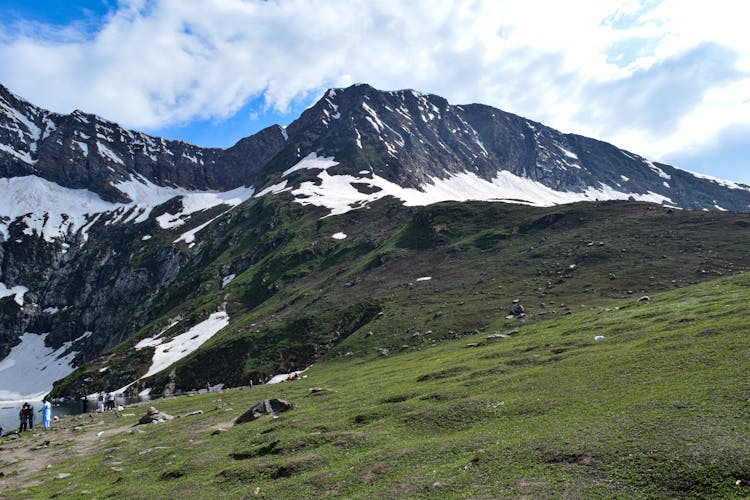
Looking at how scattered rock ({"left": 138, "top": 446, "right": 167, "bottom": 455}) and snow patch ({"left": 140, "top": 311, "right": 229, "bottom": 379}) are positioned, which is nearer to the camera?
scattered rock ({"left": 138, "top": 446, "right": 167, "bottom": 455})

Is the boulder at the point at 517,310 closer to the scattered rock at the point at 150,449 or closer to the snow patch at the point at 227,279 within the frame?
the scattered rock at the point at 150,449

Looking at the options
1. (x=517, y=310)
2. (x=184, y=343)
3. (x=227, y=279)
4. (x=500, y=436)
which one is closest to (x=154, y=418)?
(x=500, y=436)

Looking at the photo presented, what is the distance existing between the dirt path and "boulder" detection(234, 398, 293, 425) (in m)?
11.2

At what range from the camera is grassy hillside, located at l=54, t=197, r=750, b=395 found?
68375 mm

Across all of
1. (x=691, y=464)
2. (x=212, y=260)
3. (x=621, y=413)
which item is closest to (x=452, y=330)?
(x=621, y=413)

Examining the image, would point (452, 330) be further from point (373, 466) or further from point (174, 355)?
point (174, 355)

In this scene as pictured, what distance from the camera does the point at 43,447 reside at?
36.8 metres

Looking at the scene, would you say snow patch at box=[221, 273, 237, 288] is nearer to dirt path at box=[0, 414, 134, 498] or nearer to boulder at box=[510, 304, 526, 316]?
dirt path at box=[0, 414, 134, 498]

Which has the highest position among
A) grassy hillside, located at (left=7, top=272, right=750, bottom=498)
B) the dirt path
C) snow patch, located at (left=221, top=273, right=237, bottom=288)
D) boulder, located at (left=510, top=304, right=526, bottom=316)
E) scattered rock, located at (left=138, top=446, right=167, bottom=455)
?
snow patch, located at (left=221, top=273, right=237, bottom=288)

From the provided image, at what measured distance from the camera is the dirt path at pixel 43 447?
90.3 feet

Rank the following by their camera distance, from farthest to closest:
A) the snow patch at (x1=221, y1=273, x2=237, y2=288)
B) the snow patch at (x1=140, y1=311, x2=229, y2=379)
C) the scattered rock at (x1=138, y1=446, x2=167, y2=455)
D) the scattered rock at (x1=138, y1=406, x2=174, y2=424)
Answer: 1. the snow patch at (x1=221, y1=273, x2=237, y2=288)
2. the snow patch at (x1=140, y1=311, x2=229, y2=379)
3. the scattered rock at (x1=138, y1=406, x2=174, y2=424)
4. the scattered rock at (x1=138, y1=446, x2=167, y2=455)

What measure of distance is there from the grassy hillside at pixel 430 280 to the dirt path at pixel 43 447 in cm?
3302

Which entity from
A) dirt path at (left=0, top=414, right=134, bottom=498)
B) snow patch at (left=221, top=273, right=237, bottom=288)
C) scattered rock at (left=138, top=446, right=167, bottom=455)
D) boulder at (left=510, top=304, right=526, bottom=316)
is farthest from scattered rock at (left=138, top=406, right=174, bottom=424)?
snow patch at (left=221, top=273, right=237, bottom=288)

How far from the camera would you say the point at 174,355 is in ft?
342
